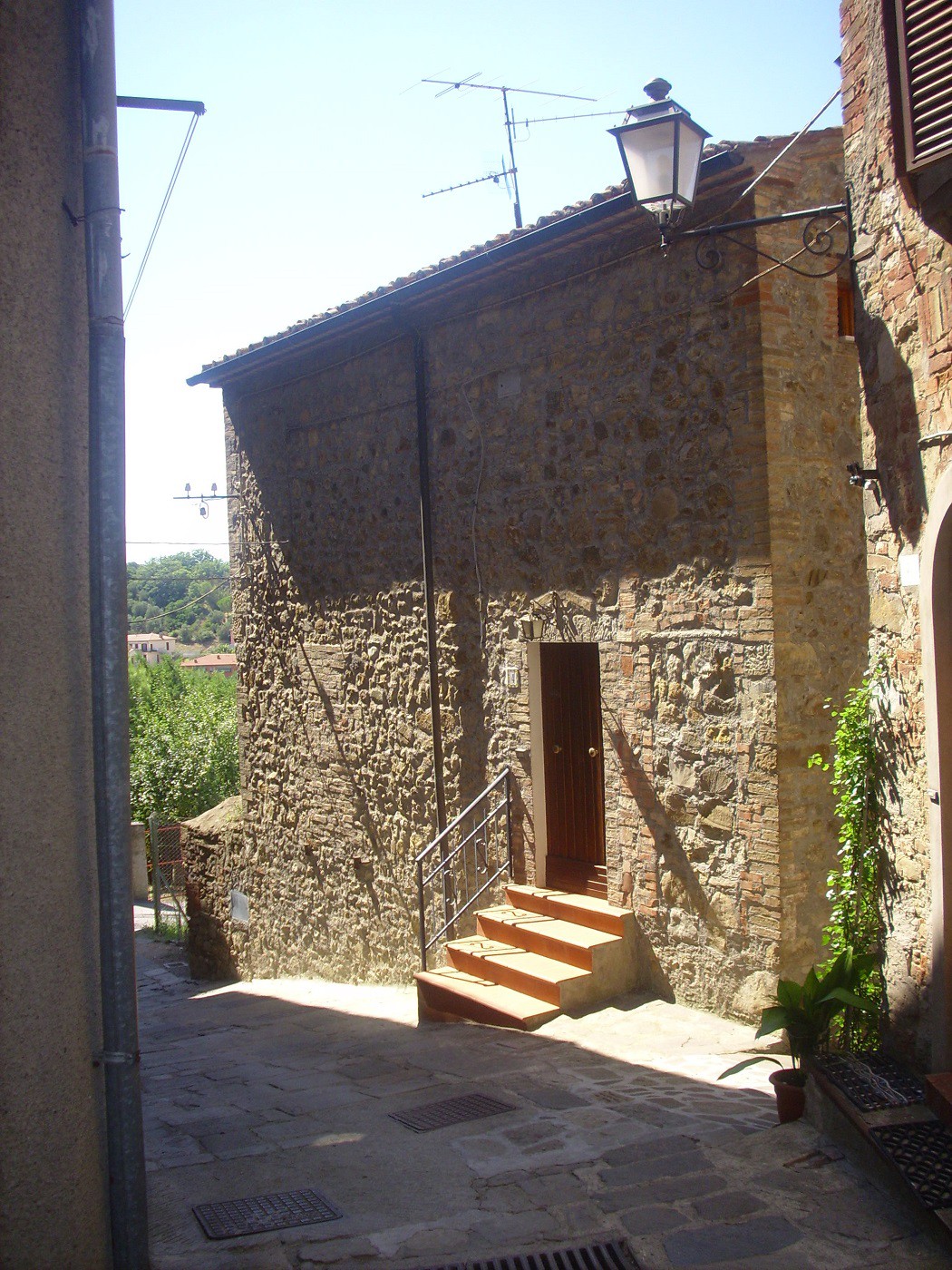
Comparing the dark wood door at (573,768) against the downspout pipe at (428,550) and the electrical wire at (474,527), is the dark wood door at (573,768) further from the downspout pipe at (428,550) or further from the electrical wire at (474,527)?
the downspout pipe at (428,550)

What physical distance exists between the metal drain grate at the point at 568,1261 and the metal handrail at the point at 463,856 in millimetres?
3965

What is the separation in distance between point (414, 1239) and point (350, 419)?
7.11 meters

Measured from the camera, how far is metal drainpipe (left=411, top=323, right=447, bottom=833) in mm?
8398

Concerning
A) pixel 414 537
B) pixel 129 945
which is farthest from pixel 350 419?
pixel 129 945

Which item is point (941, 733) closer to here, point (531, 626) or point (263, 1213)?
point (263, 1213)

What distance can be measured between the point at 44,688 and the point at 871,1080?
3270mm

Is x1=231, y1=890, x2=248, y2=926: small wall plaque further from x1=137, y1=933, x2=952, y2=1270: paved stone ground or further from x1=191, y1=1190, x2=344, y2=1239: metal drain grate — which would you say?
x1=191, y1=1190, x2=344, y2=1239: metal drain grate

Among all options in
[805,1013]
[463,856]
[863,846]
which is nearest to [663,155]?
[863,846]

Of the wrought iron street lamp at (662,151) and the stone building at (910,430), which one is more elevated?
the wrought iron street lamp at (662,151)

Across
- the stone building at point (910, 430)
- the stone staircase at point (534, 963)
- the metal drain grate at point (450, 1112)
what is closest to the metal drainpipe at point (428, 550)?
the stone staircase at point (534, 963)

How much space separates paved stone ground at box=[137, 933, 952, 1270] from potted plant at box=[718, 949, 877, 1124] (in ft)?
0.42

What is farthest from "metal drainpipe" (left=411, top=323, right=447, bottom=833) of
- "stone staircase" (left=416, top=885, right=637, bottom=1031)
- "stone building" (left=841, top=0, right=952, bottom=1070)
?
"stone building" (left=841, top=0, right=952, bottom=1070)

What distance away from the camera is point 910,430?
420cm

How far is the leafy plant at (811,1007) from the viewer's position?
4277mm
